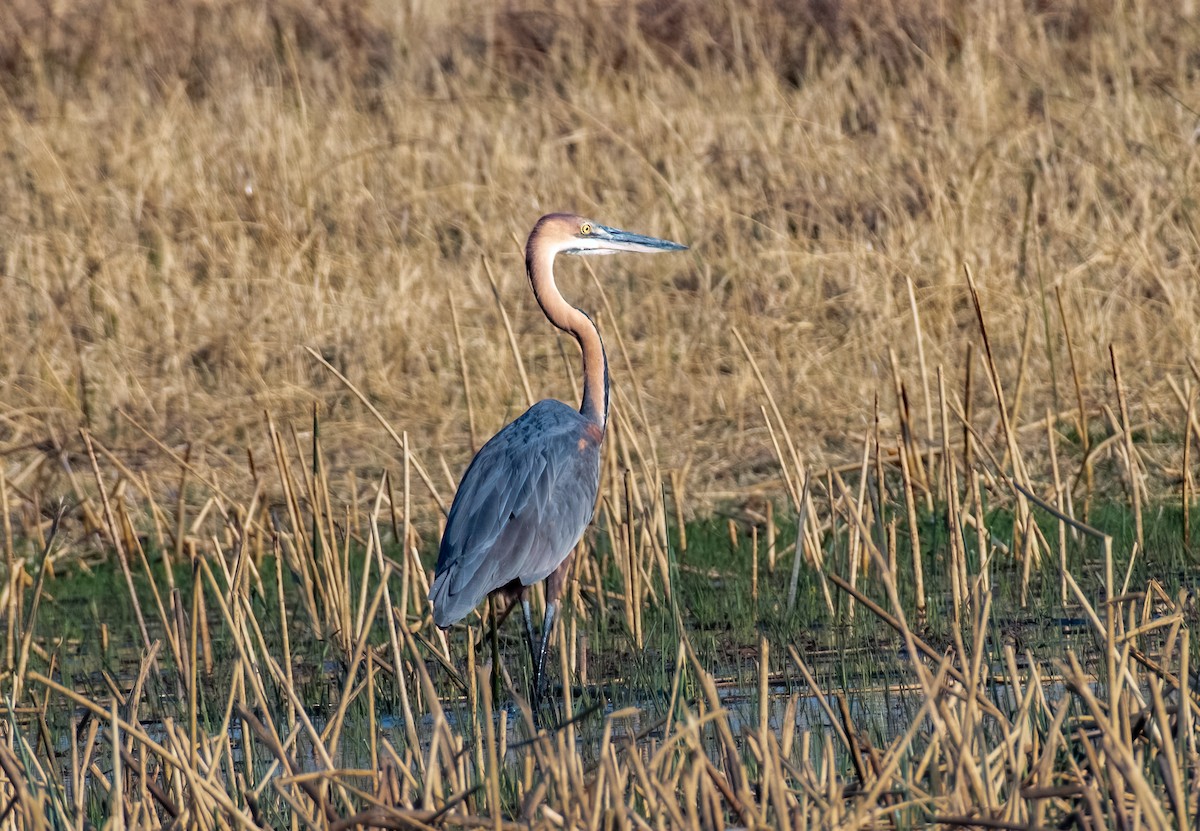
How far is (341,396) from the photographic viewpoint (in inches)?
373

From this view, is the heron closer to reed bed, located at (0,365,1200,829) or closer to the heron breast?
the heron breast

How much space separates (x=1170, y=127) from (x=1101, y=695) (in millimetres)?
7429

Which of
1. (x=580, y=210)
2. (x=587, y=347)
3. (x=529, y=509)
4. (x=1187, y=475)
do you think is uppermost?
(x=580, y=210)

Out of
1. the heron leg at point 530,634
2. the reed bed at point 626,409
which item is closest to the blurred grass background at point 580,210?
the reed bed at point 626,409

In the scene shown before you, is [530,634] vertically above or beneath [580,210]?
beneath

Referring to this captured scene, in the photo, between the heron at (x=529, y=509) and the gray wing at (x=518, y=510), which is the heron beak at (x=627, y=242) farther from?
the gray wing at (x=518, y=510)

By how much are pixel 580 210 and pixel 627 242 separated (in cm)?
505

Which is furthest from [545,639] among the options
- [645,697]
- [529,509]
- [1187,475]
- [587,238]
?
[1187,475]

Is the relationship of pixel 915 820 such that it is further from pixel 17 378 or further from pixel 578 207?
pixel 578 207

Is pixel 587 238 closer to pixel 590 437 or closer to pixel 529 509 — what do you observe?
pixel 590 437

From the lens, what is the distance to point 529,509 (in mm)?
5273

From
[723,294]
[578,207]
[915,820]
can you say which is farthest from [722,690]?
[578,207]

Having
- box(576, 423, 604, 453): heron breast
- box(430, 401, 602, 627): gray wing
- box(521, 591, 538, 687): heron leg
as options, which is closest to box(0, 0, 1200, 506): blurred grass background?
box(576, 423, 604, 453): heron breast

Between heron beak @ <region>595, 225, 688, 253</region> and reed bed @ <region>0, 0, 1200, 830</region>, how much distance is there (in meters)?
0.19
